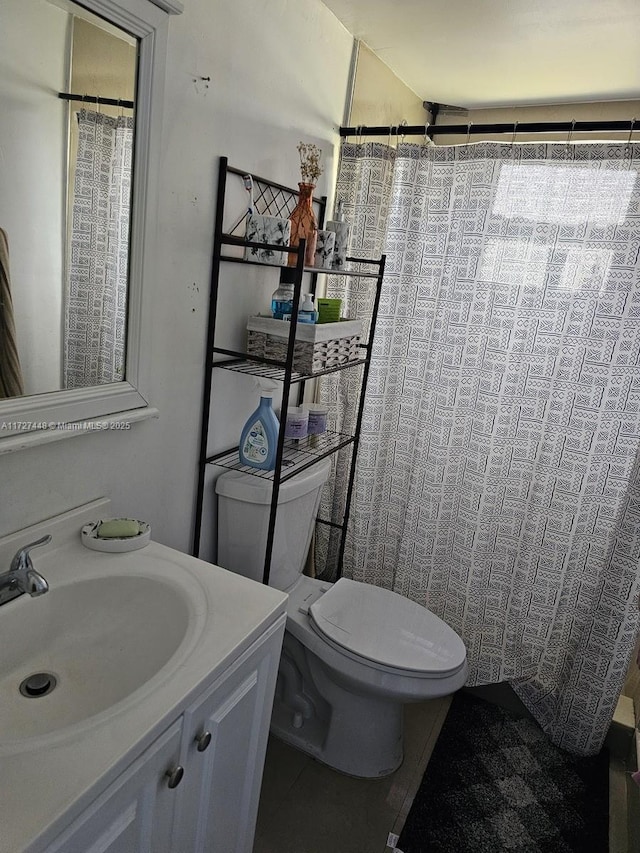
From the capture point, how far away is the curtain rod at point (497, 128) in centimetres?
169

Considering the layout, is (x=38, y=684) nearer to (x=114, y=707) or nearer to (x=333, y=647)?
(x=114, y=707)

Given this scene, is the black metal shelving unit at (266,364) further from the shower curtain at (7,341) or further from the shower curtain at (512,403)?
the shower curtain at (7,341)

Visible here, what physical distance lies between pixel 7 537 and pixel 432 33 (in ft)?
5.88

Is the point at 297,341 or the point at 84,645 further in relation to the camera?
the point at 297,341

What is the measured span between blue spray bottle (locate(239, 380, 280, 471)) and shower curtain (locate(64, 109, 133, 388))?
1.55 feet

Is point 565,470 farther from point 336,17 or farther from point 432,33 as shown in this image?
point 336,17

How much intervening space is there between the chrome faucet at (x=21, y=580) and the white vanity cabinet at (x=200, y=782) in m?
0.34

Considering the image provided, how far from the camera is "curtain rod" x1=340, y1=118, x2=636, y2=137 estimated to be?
1.69 metres

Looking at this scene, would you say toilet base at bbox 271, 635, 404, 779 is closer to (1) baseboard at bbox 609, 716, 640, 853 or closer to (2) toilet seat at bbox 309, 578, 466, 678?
(2) toilet seat at bbox 309, 578, 466, 678

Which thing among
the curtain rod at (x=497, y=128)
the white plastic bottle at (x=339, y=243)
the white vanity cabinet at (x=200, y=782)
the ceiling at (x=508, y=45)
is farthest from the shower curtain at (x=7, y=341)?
the curtain rod at (x=497, y=128)

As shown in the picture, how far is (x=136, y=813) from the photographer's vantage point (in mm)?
843

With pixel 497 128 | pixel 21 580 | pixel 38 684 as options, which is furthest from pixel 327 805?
pixel 497 128

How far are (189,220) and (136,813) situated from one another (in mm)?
1194

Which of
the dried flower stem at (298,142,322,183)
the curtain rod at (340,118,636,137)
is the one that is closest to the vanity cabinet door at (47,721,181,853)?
the dried flower stem at (298,142,322,183)
